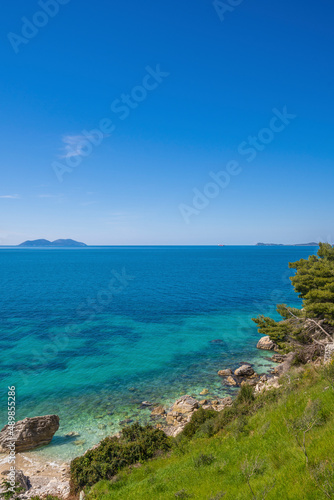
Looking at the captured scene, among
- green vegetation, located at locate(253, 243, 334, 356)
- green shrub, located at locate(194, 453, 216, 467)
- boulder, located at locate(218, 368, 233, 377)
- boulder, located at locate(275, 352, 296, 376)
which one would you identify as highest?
green vegetation, located at locate(253, 243, 334, 356)

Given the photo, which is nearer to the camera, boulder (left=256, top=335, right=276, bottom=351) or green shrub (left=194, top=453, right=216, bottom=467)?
green shrub (left=194, top=453, right=216, bottom=467)

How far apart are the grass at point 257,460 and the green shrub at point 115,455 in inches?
33.5

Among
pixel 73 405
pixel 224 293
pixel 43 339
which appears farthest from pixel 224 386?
pixel 224 293

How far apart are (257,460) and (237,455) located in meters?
1.94

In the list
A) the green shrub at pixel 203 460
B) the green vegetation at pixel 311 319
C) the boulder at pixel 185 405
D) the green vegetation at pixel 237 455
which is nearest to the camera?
the green vegetation at pixel 237 455

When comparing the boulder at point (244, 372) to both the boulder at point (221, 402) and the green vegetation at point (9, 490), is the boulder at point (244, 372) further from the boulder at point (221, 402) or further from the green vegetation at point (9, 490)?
the green vegetation at point (9, 490)

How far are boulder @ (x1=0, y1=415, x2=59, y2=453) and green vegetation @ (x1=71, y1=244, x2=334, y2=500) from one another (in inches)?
247

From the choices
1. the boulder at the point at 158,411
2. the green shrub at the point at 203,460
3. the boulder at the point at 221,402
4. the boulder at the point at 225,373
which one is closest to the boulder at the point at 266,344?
the boulder at the point at 225,373

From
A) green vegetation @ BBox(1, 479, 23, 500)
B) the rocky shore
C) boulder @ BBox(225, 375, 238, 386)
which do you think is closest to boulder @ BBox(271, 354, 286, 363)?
the rocky shore

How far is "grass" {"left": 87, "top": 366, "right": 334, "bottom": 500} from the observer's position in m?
8.08

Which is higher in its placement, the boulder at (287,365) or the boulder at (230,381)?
the boulder at (287,365)

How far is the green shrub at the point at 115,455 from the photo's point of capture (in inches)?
618

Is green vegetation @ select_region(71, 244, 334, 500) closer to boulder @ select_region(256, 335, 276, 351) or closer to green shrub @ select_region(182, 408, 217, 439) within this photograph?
green shrub @ select_region(182, 408, 217, 439)

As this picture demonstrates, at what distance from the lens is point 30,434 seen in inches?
846
